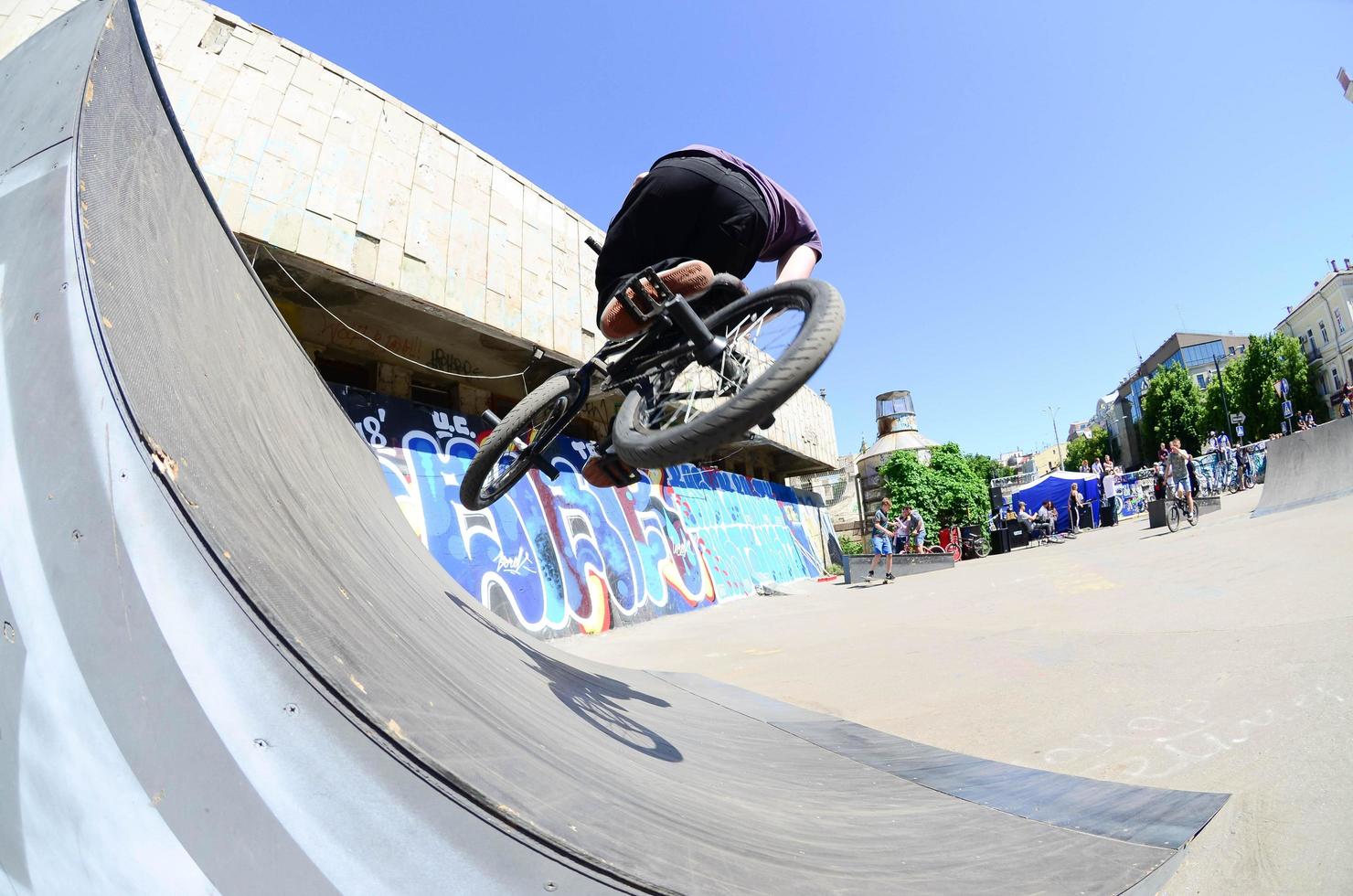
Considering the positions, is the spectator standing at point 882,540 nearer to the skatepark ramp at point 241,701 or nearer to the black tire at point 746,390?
the black tire at point 746,390

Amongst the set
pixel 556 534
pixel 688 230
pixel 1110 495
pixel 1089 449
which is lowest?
pixel 1110 495

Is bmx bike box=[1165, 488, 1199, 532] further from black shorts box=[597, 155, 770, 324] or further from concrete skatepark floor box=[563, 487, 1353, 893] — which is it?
black shorts box=[597, 155, 770, 324]

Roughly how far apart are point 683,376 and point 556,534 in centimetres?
689

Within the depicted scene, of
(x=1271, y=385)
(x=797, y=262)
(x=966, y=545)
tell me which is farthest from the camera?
(x=1271, y=385)

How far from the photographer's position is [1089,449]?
8312 centimetres

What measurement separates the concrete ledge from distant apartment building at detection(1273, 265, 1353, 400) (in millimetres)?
45910

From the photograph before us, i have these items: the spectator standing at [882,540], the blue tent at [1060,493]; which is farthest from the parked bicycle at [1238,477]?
the spectator standing at [882,540]

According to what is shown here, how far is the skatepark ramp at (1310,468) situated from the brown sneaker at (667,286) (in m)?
11.4

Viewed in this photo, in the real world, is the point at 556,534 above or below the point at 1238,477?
above

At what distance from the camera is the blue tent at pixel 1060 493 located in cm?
2312

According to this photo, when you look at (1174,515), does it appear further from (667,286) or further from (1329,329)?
(1329,329)

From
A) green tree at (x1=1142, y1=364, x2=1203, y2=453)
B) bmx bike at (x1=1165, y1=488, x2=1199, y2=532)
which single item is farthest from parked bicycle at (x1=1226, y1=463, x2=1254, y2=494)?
green tree at (x1=1142, y1=364, x2=1203, y2=453)

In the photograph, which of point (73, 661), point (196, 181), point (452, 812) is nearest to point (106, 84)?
point (196, 181)

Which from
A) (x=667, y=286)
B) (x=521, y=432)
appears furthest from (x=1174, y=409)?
(x=521, y=432)
